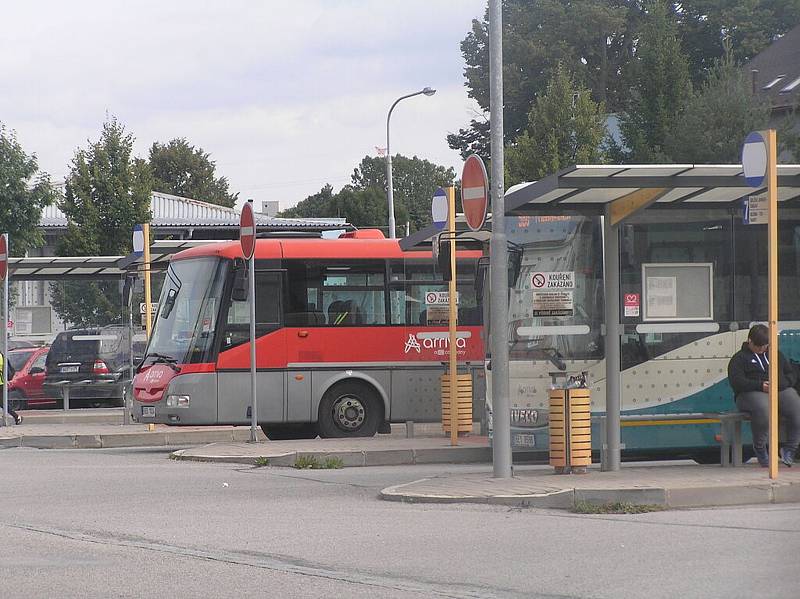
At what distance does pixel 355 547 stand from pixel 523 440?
5351mm

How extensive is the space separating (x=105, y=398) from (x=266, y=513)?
625 inches

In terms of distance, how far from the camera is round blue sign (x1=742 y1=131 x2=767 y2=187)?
12.6 m

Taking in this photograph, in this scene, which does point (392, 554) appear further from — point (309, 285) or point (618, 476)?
point (309, 285)

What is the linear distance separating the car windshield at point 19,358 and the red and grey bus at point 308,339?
9519 millimetres

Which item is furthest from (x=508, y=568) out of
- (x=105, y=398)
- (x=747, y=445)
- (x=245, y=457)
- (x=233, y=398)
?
(x=105, y=398)

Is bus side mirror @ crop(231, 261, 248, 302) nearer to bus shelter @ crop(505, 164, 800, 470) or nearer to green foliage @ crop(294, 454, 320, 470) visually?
green foliage @ crop(294, 454, 320, 470)

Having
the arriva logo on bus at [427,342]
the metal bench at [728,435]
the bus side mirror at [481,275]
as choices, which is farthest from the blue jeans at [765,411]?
the arriva logo on bus at [427,342]

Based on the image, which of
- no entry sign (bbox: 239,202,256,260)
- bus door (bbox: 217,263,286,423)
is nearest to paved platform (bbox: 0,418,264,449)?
bus door (bbox: 217,263,286,423)

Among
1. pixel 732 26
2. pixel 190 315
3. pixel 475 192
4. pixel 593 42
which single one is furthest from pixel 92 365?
pixel 732 26

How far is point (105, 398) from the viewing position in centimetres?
2727

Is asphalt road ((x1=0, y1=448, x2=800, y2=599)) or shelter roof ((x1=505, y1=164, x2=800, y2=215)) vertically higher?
shelter roof ((x1=505, y1=164, x2=800, y2=215))

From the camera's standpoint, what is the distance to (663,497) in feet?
39.5

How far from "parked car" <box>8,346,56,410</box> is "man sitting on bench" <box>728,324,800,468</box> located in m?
17.0

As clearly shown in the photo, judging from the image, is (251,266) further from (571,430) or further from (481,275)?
(571,430)
